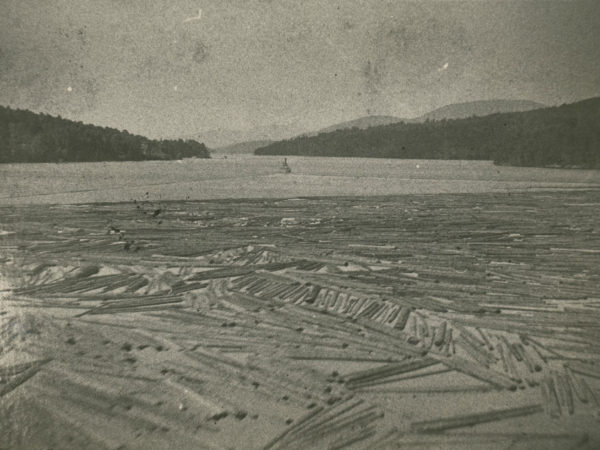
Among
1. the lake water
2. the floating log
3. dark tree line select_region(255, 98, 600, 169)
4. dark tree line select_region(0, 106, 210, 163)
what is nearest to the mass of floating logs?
the floating log

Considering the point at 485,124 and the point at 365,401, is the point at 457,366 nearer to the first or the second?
the point at 365,401

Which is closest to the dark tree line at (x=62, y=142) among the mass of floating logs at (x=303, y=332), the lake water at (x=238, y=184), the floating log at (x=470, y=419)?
the lake water at (x=238, y=184)

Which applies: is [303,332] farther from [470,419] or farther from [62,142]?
[62,142]

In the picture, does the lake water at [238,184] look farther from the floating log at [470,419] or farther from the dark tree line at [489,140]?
the floating log at [470,419]

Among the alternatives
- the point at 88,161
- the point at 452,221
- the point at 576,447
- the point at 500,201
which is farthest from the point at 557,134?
the point at 88,161

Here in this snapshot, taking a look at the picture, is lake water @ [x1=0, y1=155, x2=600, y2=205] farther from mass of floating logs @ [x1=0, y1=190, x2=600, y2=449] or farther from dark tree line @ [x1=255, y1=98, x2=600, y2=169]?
mass of floating logs @ [x1=0, y1=190, x2=600, y2=449]

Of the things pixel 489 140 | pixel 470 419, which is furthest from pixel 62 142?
pixel 470 419
